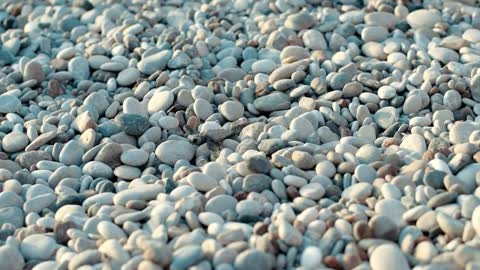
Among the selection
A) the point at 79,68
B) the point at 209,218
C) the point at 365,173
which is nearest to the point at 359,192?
the point at 365,173

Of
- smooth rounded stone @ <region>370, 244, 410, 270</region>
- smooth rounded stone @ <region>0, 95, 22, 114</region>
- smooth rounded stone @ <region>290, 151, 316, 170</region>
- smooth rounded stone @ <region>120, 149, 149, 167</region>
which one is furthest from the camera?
smooth rounded stone @ <region>0, 95, 22, 114</region>

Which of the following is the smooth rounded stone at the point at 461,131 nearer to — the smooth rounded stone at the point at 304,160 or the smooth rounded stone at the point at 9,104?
the smooth rounded stone at the point at 304,160

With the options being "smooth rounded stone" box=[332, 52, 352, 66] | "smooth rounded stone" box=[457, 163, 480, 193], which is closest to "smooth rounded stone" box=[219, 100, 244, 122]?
"smooth rounded stone" box=[332, 52, 352, 66]

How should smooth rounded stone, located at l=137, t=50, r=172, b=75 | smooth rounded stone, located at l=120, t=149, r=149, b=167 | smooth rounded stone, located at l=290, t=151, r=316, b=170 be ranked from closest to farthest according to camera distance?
smooth rounded stone, located at l=290, t=151, r=316, b=170 → smooth rounded stone, located at l=120, t=149, r=149, b=167 → smooth rounded stone, located at l=137, t=50, r=172, b=75

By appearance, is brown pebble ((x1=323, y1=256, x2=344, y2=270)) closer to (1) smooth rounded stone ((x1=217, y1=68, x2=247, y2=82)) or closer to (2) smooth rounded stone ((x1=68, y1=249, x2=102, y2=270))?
(2) smooth rounded stone ((x1=68, y1=249, x2=102, y2=270))

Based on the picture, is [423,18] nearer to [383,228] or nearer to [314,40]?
[314,40]

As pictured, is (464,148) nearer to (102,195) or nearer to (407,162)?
(407,162)
